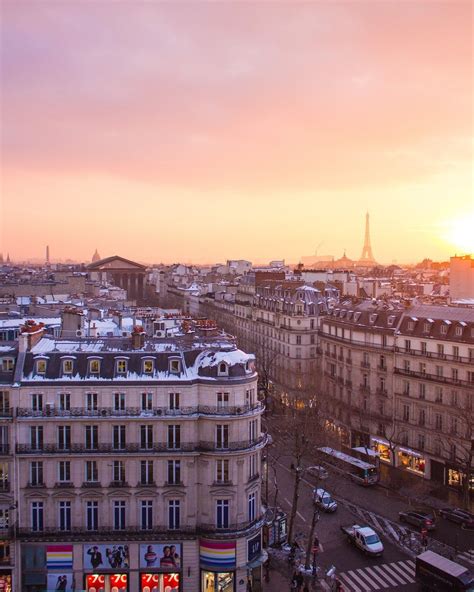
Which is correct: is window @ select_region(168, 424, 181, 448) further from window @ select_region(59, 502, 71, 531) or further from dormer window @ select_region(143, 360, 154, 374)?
window @ select_region(59, 502, 71, 531)

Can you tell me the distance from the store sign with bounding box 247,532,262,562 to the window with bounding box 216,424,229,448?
537 centimetres

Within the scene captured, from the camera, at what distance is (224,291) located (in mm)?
114438

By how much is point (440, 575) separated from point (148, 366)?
18594mm

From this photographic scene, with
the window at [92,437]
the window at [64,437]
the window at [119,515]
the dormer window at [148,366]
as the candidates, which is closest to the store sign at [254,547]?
the window at [119,515]

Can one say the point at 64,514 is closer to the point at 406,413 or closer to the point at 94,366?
the point at 94,366

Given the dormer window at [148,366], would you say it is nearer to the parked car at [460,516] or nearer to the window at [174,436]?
the window at [174,436]

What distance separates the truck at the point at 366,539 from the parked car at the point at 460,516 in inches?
249

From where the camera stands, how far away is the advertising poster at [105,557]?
1344 inches

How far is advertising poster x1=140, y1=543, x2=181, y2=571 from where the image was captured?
3419 cm

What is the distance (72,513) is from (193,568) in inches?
277

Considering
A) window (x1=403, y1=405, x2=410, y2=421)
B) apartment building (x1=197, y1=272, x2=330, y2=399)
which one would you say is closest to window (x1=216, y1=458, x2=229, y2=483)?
window (x1=403, y1=405, x2=410, y2=421)

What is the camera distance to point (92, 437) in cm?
3456

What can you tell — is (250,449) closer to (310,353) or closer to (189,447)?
(189,447)

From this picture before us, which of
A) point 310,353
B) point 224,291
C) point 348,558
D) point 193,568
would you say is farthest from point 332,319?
point 224,291
